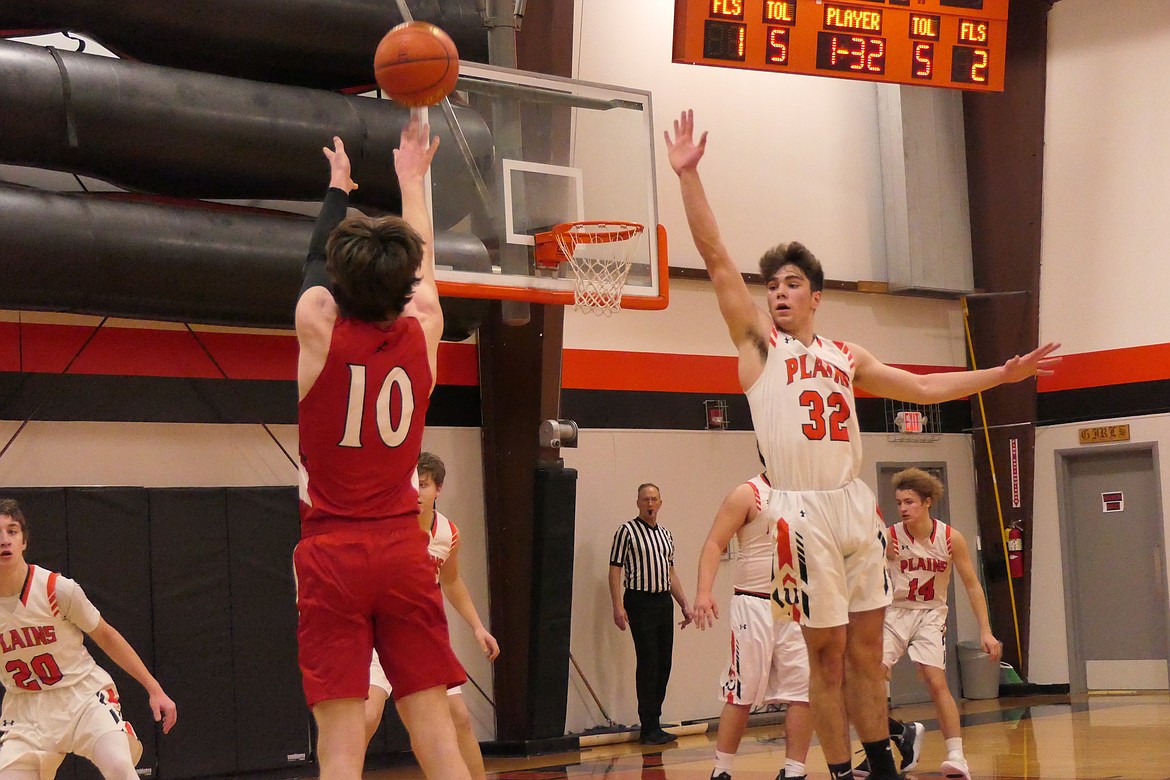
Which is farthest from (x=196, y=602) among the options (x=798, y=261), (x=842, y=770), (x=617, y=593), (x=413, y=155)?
(x=413, y=155)

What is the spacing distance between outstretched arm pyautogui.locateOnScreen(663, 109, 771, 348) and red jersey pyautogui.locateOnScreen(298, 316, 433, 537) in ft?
6.11

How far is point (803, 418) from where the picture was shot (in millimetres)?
5531

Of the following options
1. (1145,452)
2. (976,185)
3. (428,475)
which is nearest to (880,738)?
(428,475)

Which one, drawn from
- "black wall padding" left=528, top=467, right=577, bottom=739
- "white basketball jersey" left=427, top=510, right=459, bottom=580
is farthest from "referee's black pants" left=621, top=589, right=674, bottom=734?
"white basketball jersey" left=427, top=510, right=459, bottom=580

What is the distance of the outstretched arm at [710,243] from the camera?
5.33 meters

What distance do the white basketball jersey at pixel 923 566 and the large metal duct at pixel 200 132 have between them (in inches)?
163

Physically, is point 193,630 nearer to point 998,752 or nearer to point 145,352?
point 145,352

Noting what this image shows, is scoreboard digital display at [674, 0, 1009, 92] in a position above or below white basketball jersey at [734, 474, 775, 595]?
above

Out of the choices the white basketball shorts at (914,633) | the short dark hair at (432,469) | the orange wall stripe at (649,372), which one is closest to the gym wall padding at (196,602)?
the orange wall stripe at (649,372)

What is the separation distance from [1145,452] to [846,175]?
15.6ft

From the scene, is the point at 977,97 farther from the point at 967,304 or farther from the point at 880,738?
the point at 880,738

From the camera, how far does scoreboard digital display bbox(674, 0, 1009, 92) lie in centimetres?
1137

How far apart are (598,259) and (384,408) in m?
6.69

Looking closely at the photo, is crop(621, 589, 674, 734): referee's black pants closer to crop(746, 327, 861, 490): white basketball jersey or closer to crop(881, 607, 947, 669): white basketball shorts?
crop(881, 607, 947, 669): white basketball shorts
